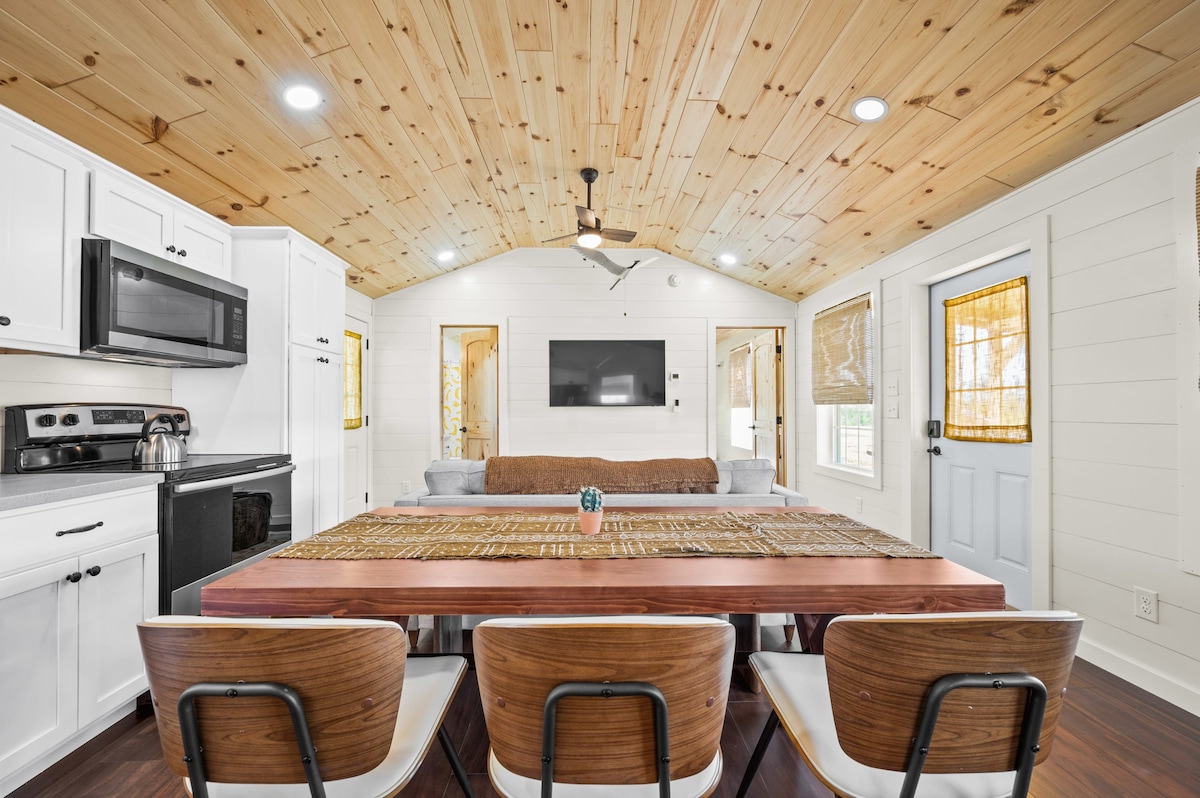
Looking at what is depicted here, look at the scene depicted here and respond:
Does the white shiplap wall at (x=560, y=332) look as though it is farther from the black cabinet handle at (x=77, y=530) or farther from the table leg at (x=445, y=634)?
the black cabinet handle at (x=77, y=530)

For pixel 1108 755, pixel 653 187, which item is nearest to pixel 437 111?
pixel 653 187

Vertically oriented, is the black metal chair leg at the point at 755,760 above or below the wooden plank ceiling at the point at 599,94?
below

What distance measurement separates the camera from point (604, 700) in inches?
37.5

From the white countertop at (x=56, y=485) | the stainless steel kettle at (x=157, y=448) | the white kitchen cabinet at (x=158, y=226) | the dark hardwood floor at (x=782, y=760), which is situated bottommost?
the dark hardwood floor at (x=782, y=760)

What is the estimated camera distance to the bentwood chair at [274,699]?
2.95ft

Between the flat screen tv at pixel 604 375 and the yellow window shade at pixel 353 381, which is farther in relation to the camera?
the flat screen tv at pixel 604 375

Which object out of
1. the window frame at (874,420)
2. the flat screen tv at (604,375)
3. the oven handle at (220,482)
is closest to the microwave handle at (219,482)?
the oven handle at (220,482)

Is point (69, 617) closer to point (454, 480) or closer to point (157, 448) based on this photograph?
point (157, 448)

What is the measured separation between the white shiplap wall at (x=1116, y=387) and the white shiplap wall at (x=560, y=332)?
124 inches

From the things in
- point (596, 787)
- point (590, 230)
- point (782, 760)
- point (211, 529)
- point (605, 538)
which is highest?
point (590, 230)

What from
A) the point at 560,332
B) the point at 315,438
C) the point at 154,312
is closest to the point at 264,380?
the point at 315,438

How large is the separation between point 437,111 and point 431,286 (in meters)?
3.15

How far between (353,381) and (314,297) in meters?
2.22

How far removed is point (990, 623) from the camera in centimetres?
94
